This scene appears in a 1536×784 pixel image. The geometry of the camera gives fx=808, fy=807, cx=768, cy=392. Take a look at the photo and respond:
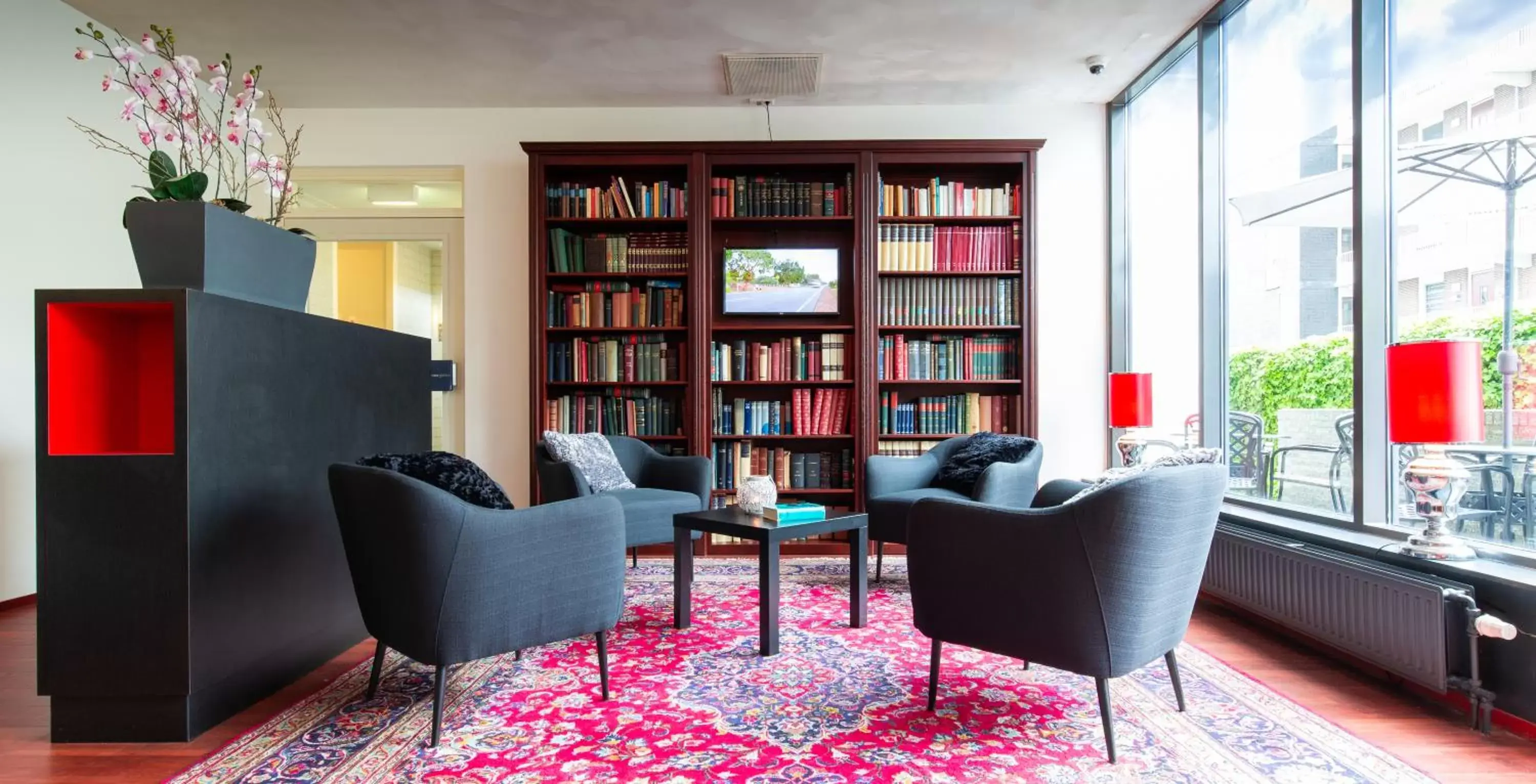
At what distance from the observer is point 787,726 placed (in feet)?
7.74

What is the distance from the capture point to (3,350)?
376cm

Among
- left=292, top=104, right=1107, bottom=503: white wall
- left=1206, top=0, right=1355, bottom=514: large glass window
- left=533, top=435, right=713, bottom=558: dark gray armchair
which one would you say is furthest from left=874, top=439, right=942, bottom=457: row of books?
left=1206, top=0, right=1355, bottom=514: large glass window

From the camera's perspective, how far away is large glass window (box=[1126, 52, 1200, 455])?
14.4 feet

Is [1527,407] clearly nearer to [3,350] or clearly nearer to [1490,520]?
[1490,520]

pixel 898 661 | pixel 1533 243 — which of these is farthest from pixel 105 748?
pixel 1533 243

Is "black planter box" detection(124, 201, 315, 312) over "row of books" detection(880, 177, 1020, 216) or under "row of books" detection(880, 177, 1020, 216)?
under

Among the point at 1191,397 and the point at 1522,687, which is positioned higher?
the point at 1191,397

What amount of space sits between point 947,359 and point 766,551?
2594mm

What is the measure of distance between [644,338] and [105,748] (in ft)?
11.4

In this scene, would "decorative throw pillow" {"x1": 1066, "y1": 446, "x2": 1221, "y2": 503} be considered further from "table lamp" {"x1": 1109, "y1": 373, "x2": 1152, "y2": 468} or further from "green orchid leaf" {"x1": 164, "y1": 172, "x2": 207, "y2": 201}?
"green orchid leaf" {"x1": 164, "y1": 172, "x2": 207, "y2": 201}

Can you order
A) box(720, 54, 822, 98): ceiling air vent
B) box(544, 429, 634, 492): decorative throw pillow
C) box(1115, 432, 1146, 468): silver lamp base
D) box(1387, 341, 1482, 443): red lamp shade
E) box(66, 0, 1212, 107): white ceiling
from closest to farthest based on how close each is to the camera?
box(1387, 341, 1482, 443): red lamp shade, box(66, 0, 1212, 107): white ceiling, box(544, 429, 634, 492): decorative throw pillow, box(1115, 432, 1146, 468): silver lamp base, box(720, 54, 822, 98): ceiling air vent

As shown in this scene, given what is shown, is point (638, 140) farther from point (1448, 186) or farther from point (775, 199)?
point (1448, 186)

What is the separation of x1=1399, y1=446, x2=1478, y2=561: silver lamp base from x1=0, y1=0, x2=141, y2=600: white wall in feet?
17.8

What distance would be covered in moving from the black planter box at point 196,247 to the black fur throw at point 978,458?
325cm
